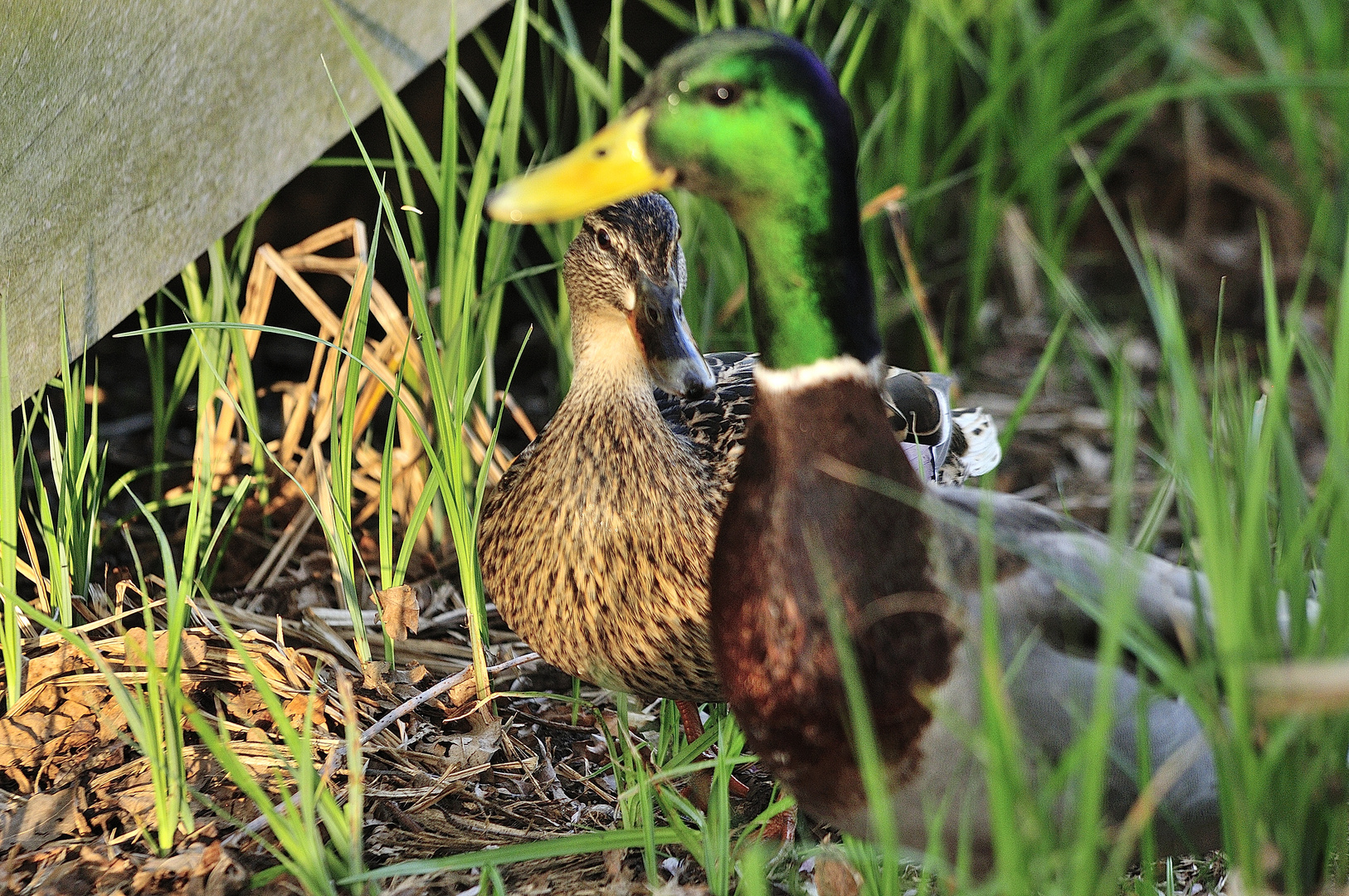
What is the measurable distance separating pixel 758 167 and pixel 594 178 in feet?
0.61

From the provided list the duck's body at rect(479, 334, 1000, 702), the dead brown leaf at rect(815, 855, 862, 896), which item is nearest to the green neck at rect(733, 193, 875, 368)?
the duck's body at rect(479, 334, 1000, 702)

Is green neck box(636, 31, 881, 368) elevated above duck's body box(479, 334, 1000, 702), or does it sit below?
above

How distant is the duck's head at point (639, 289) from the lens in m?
2.17

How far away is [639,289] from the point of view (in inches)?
87.4

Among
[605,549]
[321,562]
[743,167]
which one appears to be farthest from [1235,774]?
[321,562]

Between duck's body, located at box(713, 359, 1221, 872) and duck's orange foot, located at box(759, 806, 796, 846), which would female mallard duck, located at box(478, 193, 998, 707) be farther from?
duck's body, located at box(713, 359, 1221, 872)

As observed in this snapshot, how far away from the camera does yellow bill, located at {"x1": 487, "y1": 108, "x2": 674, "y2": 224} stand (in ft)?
4.96

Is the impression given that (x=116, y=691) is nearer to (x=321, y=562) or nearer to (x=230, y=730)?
(x=230, y=730)

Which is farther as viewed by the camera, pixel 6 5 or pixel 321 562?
pixel 321 562

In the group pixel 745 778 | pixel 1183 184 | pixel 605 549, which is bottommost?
pixel 745 778

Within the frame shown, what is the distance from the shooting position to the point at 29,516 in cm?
256

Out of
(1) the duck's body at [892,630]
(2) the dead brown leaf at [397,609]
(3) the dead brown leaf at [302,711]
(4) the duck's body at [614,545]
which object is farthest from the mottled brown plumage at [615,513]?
(1) the duck's body at [892,630]

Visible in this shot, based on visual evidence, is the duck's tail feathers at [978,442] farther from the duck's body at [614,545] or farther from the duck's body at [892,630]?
the duck's body at [892,630]

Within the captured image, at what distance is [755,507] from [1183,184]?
142 inches
